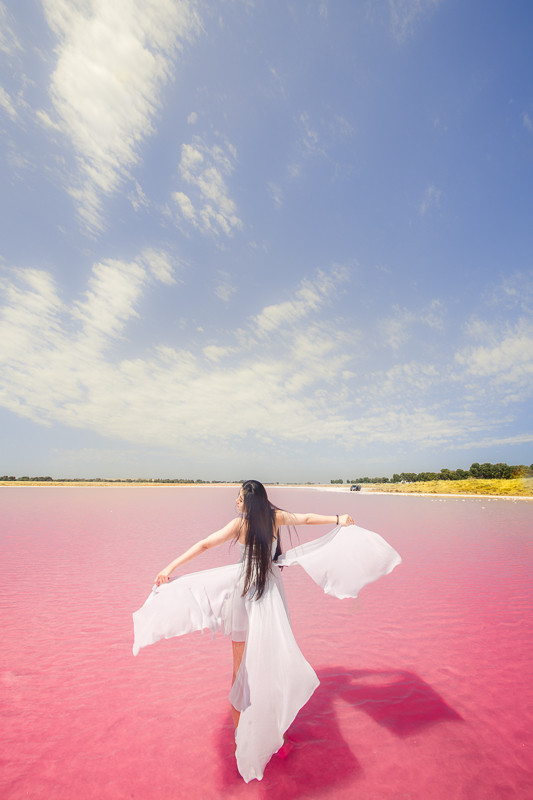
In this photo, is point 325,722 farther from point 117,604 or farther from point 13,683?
point 117,604

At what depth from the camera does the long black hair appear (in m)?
3.67

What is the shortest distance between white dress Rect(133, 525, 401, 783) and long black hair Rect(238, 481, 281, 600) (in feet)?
0.30

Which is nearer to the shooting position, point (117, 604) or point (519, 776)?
point (519, 776)

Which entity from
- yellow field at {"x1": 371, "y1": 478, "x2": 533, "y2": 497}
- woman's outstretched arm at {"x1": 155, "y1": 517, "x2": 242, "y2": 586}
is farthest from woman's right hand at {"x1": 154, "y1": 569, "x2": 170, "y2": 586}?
yellow field at {"x1": 371, "y1": 478, "x2": 533, "y2": 497}

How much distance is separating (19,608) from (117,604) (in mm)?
1681

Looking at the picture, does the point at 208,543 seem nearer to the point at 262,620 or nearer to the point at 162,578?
the point at 162,578

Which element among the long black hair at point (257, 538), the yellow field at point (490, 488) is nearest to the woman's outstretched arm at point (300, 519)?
the long black hair at point (257, 538)

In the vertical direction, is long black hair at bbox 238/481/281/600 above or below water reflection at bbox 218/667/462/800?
above

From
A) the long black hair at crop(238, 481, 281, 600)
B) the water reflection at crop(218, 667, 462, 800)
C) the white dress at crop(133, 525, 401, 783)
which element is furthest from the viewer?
the long black hair at crop(238, 481, 281, 600)

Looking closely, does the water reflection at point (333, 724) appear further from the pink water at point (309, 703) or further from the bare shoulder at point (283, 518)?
the bare shoulder at point (283, 518)

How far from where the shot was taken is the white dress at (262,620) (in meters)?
3.21

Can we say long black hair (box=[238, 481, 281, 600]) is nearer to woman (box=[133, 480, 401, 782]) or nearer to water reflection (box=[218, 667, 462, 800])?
woman (box=[133, 480, 401, 782])

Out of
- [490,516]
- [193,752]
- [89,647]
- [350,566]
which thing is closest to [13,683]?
[89,647]

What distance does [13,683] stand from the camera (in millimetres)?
4832
